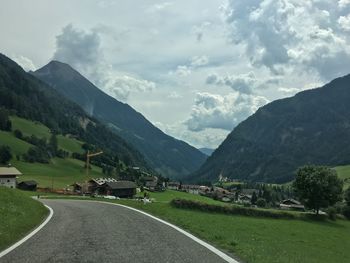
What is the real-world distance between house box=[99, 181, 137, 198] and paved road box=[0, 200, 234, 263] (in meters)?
146

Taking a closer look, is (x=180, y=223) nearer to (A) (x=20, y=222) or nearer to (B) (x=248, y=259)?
(A) (x=20, y=222)

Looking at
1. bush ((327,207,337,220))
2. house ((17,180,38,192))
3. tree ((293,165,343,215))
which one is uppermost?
tree ((293,165,343,215))

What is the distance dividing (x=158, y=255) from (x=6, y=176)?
13184 cm

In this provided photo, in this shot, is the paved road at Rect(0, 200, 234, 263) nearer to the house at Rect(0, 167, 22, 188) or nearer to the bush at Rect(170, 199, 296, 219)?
the bush at Rect(170, 199, 296, 219)

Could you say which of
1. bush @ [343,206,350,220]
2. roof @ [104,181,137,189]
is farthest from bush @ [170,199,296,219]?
roof @ [104,181,137,189]

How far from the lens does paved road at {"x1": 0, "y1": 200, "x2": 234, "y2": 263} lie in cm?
1340

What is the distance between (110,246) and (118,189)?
509 ft

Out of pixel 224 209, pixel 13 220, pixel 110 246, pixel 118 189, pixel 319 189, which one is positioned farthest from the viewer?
pixel 118 189

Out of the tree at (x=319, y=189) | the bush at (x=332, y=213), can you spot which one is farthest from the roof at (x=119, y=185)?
the bush at (x=332, y=213)

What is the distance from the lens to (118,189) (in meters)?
169

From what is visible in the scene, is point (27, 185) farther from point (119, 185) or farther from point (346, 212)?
point (346, 212)

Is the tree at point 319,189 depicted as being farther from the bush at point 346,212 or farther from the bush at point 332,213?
the bush at point 346,212

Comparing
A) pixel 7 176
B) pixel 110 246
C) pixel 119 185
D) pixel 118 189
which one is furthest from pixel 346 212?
pixel 119 185

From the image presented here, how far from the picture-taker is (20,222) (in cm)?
2295
